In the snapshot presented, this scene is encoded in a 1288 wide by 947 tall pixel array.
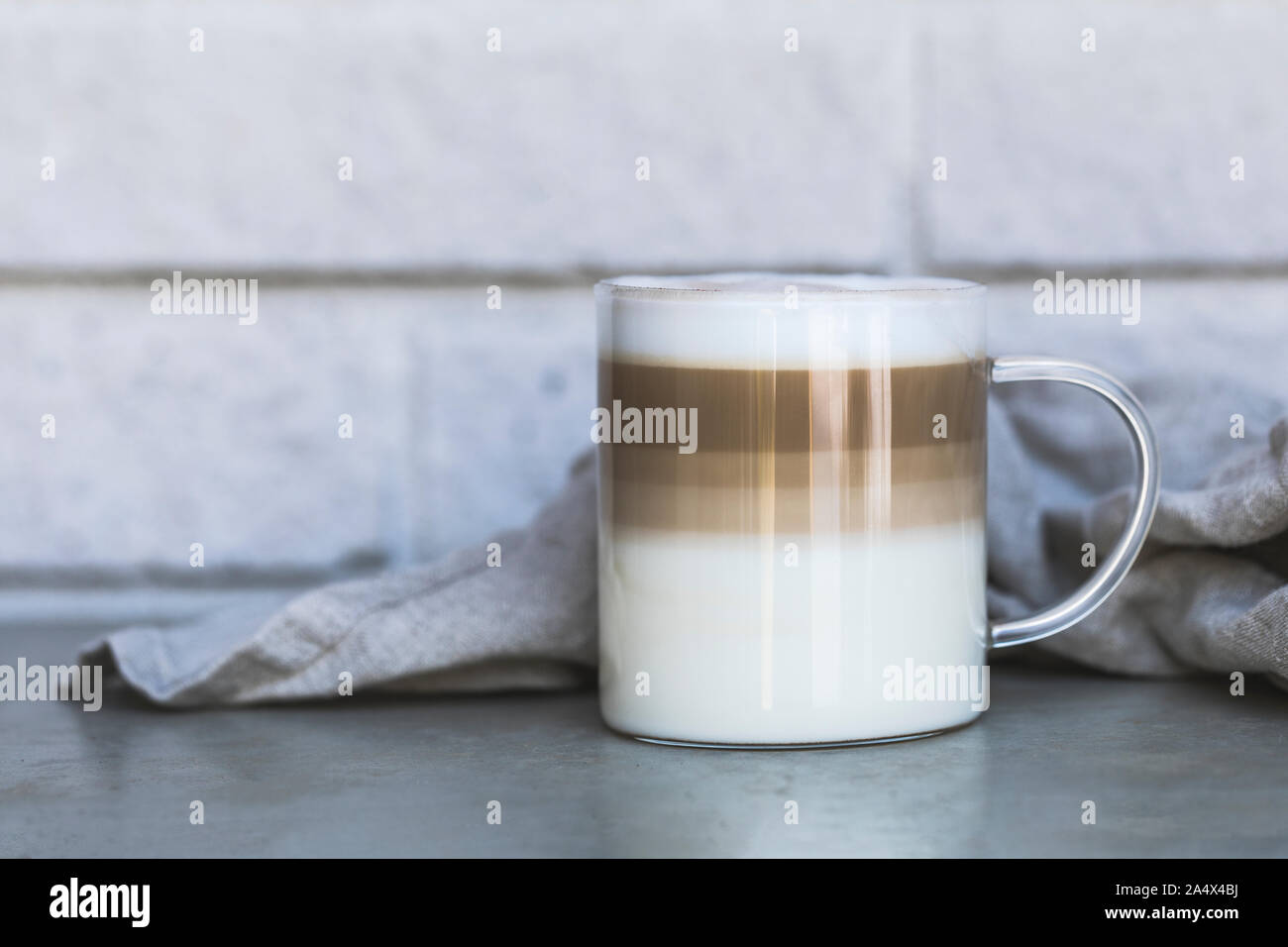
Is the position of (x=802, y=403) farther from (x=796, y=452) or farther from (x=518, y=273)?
(x=518, y=273)

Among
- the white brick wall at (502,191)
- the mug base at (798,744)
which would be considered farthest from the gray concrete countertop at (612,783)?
the white brick wall at (502,191)

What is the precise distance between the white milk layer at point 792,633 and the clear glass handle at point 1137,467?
0.06 metres

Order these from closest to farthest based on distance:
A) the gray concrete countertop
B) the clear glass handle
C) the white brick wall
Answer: the gray concrete countertop → the clear glass handle → the white brick wall

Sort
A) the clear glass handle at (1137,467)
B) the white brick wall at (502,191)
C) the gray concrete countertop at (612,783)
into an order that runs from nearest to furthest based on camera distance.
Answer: the gray concrete countertop at (612,783) < the clear glass handle at (1137,467) < the white brick wall at (502,191)

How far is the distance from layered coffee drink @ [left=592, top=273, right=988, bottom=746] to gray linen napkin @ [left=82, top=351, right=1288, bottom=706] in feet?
0.35

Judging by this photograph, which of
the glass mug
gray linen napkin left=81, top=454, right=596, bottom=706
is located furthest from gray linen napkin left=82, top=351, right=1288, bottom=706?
the glass mug

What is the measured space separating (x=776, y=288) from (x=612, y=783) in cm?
20

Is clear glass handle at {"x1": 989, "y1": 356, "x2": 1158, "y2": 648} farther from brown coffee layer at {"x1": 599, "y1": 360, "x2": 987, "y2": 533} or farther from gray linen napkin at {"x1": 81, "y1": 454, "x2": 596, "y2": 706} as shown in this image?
gray linen napkin at {"x1": 81, "y1": 454, "x2": 596, "y2": 706}

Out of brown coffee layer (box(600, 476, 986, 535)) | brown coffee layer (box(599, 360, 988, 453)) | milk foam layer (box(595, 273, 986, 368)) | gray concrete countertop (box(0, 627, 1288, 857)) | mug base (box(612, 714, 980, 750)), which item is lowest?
gray concrete countertop (box(0, 627, 1288, 857))

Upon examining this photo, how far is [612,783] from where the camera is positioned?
571 mm

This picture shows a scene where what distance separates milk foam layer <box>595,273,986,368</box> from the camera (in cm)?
58

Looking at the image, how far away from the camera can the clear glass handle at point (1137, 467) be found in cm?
64

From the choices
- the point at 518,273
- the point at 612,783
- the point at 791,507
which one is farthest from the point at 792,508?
the point at 518,273

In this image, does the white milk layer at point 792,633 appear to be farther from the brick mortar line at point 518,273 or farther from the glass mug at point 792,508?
the brick mortar line at point 518,273
